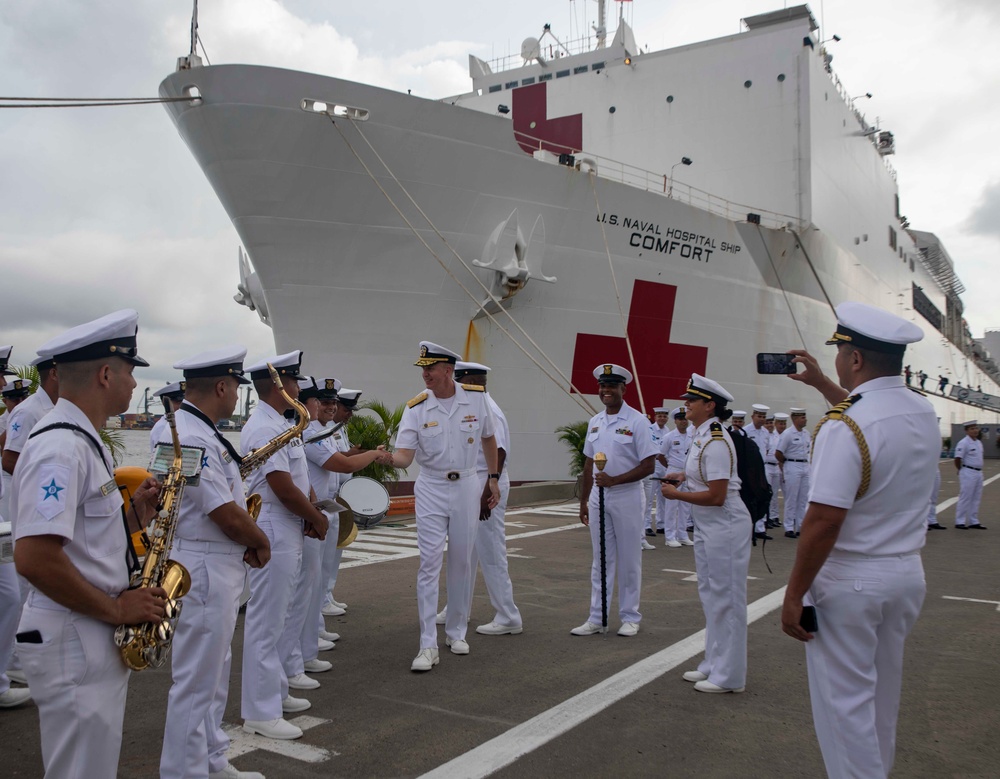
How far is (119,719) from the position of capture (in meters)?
1.81

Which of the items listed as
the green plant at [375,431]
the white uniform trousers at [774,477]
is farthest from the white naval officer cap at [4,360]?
the white uniform trousers at [774,477]

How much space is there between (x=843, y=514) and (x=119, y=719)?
1.94 m

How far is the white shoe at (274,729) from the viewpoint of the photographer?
3.15m

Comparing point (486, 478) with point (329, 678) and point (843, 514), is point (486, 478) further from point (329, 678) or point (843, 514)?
point (843, 514)

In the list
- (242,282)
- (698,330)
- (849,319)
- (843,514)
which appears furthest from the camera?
(698,330)

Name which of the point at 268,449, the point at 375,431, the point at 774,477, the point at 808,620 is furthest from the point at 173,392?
the point at 774,477

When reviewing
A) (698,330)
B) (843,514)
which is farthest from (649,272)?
(843,514)

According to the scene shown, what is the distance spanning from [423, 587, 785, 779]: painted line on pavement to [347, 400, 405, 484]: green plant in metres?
6.44

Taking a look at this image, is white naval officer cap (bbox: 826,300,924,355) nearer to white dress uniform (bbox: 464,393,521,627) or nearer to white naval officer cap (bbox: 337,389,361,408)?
white dress uniform (bbox: 464,393,521,627)

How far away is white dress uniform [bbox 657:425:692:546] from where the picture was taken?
9211 mm

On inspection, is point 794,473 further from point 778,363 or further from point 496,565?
point 778,363

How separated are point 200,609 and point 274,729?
0.94 meters

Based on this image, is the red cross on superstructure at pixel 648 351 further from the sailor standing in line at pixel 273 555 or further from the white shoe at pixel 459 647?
the sailor standing in line at pixel 273 555

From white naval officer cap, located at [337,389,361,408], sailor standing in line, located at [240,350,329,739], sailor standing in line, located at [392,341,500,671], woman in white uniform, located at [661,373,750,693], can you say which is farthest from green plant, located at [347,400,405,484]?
sailor standing in line, located at [240,350,329,739]
